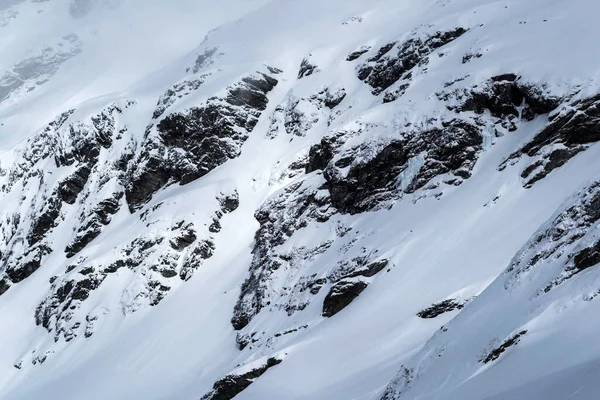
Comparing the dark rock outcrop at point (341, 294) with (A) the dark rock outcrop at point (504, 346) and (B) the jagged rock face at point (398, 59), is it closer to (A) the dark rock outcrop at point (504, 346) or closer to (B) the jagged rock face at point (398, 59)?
(B) the jagged rock face at point (398, 59)

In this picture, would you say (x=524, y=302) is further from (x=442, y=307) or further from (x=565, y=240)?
(x=442, y=307)

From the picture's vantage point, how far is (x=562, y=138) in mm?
36906

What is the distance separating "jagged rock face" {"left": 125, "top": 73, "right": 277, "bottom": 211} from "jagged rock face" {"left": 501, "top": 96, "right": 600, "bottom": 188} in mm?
34275

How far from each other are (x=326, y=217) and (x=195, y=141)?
25057 millimetres

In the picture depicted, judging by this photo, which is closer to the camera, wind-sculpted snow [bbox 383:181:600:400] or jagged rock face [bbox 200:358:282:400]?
wind-sculpted snow [bbox 383:181:600:400]

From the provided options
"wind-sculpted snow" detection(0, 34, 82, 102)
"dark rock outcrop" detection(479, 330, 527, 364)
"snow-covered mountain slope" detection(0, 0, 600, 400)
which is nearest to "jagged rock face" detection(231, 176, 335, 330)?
"snow-covered mountain slope" detection(0, 0, 600, 400)

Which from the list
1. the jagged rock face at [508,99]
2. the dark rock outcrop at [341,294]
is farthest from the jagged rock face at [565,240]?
the jagged rock face at [508,99]

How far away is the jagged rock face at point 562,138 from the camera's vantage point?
118 ft

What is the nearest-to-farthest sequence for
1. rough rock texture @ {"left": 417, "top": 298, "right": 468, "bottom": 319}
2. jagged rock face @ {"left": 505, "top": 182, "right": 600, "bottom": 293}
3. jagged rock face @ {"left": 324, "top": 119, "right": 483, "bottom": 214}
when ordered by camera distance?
jagged rock face @ {"left": 505, "top": 182, "right": 600, "bottom": 293} < rough rock texture @ {"left": 417, "top": 298, "right": 468, "bottom": 319} < jagged rock face @ {"left": 324, "top": 119, "right": 483, "bottom": 214}

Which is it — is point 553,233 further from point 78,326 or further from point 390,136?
point 78,326

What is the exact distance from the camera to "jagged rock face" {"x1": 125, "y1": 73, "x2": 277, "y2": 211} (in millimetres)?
66562

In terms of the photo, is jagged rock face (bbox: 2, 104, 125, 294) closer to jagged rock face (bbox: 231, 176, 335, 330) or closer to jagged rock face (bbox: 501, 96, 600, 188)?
jagged rock face (bbox: 231, 176, 335, 330)

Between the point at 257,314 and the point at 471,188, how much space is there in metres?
16.5

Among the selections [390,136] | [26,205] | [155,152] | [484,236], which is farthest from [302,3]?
[484,236]
